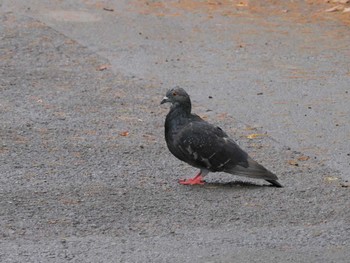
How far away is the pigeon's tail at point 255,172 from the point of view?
7297 mm

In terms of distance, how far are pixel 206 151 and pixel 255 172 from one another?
40cm

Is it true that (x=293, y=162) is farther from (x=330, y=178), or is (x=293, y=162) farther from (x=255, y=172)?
(x=255, y=172)

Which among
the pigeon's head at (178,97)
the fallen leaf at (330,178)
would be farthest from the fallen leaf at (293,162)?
the pigeon's head at (178,97)

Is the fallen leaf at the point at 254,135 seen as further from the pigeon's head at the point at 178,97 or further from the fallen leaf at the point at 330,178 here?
the pigeon's head at the point at 178,97

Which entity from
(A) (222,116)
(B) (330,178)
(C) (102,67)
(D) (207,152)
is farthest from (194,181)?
(C) (102,67)

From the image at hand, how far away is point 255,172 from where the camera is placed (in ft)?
24.0

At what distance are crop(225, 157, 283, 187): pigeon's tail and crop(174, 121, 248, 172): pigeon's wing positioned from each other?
3 cm

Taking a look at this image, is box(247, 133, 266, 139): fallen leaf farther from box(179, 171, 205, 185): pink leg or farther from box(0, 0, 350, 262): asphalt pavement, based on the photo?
box(179, 171, 205, 185): pink leg

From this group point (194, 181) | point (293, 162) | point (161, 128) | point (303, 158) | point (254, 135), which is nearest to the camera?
point (194, 181)

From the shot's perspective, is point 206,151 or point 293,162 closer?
point 206,151

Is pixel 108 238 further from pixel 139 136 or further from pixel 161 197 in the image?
pixel 139 136

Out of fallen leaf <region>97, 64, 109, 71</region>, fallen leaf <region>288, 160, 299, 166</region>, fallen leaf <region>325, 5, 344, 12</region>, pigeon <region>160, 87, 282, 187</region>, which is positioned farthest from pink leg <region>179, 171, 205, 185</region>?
fallen leaf <region>325, 5, 344, 12</region>

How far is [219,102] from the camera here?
10.3 meters

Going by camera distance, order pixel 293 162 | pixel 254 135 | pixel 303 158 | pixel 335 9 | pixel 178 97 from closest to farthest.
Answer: pixel 178 97
pixel 293 162
pixel 303 158
pixel 254 135
pixel 335 9
